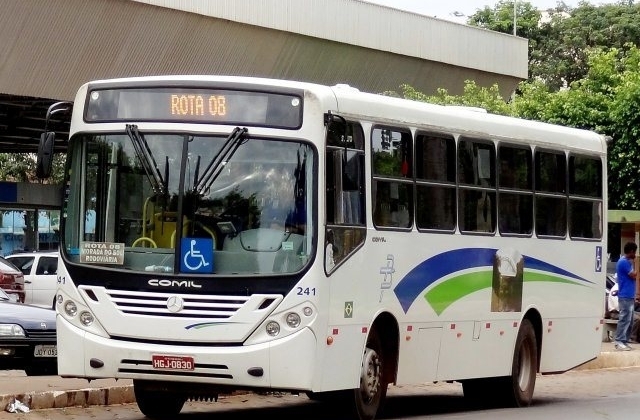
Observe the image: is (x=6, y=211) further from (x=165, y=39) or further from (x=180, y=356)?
(x=180, y=356)

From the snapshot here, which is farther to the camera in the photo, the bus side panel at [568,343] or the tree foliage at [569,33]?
the tree foliage at [569,33]

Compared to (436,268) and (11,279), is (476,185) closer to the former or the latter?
(436,268)

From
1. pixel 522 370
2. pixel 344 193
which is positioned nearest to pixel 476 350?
pixel 522 370

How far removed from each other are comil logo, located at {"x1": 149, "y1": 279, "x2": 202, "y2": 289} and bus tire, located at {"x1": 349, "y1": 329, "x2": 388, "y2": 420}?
184 cm

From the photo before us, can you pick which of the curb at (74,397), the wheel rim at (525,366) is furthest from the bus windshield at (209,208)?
the wheel rim at (525,366)

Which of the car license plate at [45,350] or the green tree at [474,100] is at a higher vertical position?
the green tree at [474,100]

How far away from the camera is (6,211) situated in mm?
44500

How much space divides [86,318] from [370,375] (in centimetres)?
258

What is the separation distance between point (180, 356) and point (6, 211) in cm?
3396

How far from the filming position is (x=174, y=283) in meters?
11.7

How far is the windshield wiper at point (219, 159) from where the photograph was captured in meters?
11.9

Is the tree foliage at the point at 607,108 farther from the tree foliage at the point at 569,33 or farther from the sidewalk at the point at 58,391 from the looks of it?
the tree foliage at the point at 569,33

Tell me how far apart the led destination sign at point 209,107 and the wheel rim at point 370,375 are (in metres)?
2.25

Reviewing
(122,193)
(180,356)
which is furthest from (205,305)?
(122,193)
